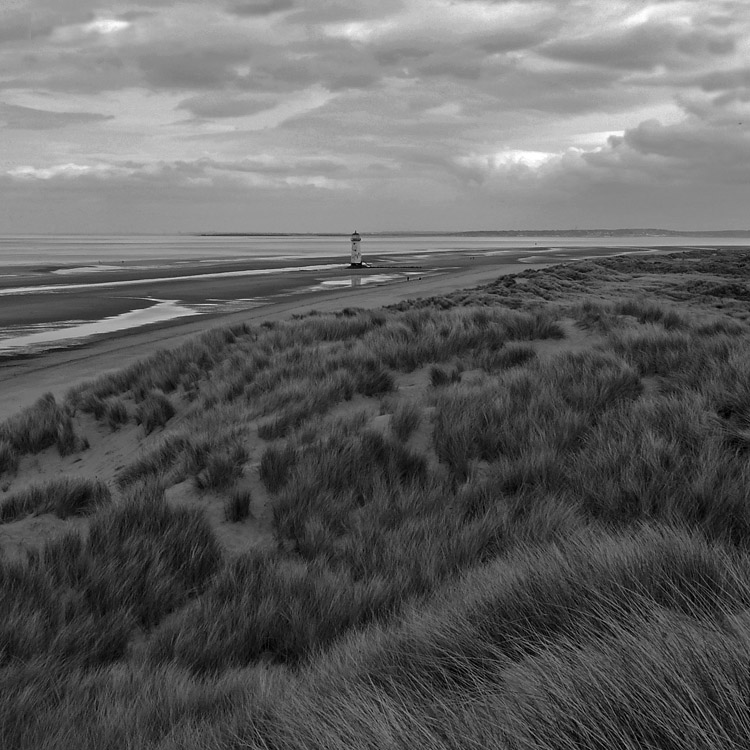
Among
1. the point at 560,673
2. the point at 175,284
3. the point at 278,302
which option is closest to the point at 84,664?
the point at 560,673

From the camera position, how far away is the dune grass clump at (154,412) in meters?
7.15

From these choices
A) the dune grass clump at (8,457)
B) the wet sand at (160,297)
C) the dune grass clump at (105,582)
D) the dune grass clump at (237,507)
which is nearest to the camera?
the dune grass clump at (105,582)

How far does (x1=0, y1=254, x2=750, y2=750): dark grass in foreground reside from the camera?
1.79m

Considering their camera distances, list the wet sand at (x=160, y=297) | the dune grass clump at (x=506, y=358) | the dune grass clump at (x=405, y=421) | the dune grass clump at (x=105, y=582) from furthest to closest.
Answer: the wet sand at (x=160, y=297) < the dune grass clump at (x=506, y=358) < the dune grass clump at (x=405, y=421) < the dune grass clump at (x=105, y=582)

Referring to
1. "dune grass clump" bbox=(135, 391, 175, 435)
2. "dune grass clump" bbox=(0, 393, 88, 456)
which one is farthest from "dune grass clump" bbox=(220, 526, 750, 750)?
"dune grass clump" bbox=(0, 393, 88, 456)

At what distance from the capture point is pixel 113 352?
1306 cm

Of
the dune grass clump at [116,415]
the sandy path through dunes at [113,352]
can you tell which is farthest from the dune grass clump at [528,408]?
the sandy path through dunes at [113,352]

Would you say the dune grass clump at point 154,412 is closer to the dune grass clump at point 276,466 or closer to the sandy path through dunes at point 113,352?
the sandy path through dunes at point 113,352

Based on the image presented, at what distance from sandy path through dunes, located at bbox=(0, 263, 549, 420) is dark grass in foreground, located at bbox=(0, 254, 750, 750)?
10.7ft

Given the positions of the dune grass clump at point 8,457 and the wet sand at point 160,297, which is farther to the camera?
the wet sand at point 160,297

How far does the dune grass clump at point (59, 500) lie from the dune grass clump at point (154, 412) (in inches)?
80.5

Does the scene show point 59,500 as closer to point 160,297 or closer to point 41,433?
point 41,433

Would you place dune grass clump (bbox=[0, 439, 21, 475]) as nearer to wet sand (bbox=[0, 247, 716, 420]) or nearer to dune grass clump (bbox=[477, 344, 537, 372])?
wet sand (bbox=[0, 247, 716, 420])

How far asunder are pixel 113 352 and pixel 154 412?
6.49 m
